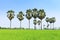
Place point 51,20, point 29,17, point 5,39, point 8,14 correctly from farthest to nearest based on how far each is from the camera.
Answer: point 51,20
point 8,14
point 29,17
point 5,39

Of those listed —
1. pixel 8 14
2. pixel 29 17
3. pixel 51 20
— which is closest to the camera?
pixel 29 17

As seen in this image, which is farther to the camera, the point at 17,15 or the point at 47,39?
the point at 17,15

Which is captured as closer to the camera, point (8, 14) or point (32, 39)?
point (32, 39)

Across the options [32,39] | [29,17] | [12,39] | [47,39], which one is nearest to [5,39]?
[12,39]

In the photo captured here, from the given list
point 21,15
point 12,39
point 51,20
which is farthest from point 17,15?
point 12,39

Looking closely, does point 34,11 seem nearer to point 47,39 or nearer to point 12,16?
point 12,16

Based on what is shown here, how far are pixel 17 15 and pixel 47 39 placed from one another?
7621 cm

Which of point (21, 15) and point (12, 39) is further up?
point (21, 15)

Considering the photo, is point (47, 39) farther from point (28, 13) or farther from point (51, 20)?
point (51, 20)

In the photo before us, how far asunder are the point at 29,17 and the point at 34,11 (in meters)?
5.44

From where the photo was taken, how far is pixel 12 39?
17.5 metres

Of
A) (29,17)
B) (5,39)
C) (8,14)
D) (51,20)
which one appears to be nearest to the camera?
(5,39)

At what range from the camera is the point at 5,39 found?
682 inches

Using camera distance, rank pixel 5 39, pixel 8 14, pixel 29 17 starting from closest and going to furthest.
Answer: pixel 5 39 < pixel 29 17 < pixel 8 14
